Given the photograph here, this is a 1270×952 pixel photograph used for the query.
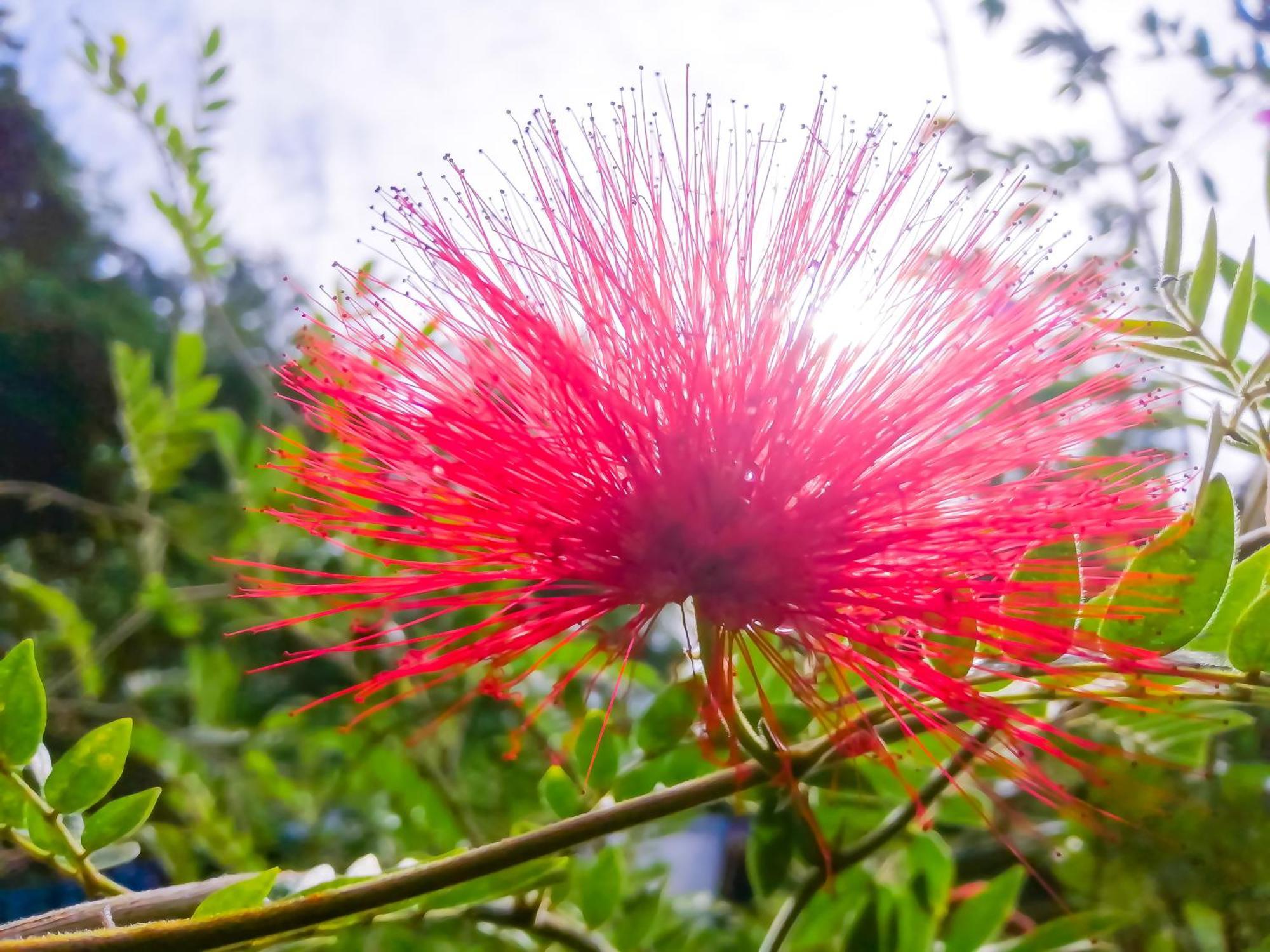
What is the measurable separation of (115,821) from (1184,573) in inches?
24.9

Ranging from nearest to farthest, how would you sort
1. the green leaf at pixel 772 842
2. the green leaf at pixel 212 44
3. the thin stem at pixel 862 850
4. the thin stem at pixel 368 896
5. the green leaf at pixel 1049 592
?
the thin stem at pixel 368 896
the green leaf at pixel 1049 592
the thin stem at pixel 862 850
the green leaf at pixel 772 842
the green leaf at pixel 212 44

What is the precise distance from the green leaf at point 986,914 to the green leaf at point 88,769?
2.24 ft

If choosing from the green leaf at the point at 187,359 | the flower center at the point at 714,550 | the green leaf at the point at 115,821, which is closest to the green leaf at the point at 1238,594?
the flower center at the point at 714,550

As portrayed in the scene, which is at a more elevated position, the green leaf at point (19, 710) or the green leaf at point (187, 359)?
the green leaf at point (187, 359)

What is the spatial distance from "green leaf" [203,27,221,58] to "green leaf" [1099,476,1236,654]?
4.65 feet

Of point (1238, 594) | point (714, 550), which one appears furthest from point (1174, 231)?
point (714, 550)

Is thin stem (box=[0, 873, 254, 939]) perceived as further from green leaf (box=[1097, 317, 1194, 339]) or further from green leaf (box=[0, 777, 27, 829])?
green leaf (box=[1097, 317, 1194, 339])

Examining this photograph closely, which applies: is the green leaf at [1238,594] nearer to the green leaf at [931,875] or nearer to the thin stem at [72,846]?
the green leaf at [931,875]

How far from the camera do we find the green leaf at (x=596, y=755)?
68 centimetres

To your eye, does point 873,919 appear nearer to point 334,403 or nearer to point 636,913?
point 636,913

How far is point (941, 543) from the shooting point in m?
0.57

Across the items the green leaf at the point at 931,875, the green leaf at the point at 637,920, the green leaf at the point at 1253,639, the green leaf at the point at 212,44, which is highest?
the green leaf at the point at 212,44

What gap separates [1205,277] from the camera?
587 mm

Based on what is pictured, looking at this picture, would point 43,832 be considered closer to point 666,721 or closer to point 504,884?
point 504,884
